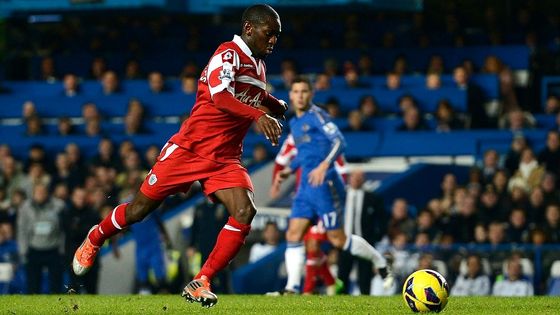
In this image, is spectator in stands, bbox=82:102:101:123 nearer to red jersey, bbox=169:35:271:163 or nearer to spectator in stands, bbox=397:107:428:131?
spectator in stands, bbox=397:107:428:131

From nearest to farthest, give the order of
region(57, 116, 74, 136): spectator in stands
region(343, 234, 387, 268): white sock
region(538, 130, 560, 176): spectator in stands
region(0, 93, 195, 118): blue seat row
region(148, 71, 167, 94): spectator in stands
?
region(343, 234, 387, 268): white sock
region(538, 130, 560, 176): spectator in stands
region(57, 116, 74, 136): spectator in stands
region(0, 93, 195, 118): blue seat row
region(148, 71, 167, 94): spectator in stands

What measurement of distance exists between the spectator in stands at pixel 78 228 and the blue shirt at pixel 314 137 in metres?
4.57

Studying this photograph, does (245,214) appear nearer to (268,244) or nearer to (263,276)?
(263,276)

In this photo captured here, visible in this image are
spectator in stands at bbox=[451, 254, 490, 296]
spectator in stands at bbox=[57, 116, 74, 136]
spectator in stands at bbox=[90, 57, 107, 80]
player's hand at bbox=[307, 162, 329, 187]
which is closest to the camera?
player's hand at bbox=[307, 162, 329, 187]

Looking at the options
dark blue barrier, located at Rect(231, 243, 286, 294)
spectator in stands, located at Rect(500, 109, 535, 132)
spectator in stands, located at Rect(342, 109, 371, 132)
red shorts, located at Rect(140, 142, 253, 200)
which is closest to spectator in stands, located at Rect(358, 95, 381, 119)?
spectator in stands, located at Rect(342, 109, 371, 132)

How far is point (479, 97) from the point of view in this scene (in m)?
19.6

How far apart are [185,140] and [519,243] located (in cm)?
708

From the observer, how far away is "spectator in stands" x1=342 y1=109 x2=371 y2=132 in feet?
62.7

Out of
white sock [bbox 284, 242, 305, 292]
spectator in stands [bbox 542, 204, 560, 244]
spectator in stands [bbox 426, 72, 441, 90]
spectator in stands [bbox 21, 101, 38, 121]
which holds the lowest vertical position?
white sock [bbox 284, 242, 305, 292]

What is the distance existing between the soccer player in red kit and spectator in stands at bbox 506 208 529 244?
21.5 feet

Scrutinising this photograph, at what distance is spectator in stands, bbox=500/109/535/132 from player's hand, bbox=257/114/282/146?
1031cm

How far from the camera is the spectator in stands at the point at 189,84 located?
2120 cm

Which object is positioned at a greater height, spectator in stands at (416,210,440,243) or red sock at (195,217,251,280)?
red sock at (195,217,251,280)

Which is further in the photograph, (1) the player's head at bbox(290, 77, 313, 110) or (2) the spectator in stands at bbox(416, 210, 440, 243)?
(2) the spectator in stands at bbox(416, 210, 440, 243)
